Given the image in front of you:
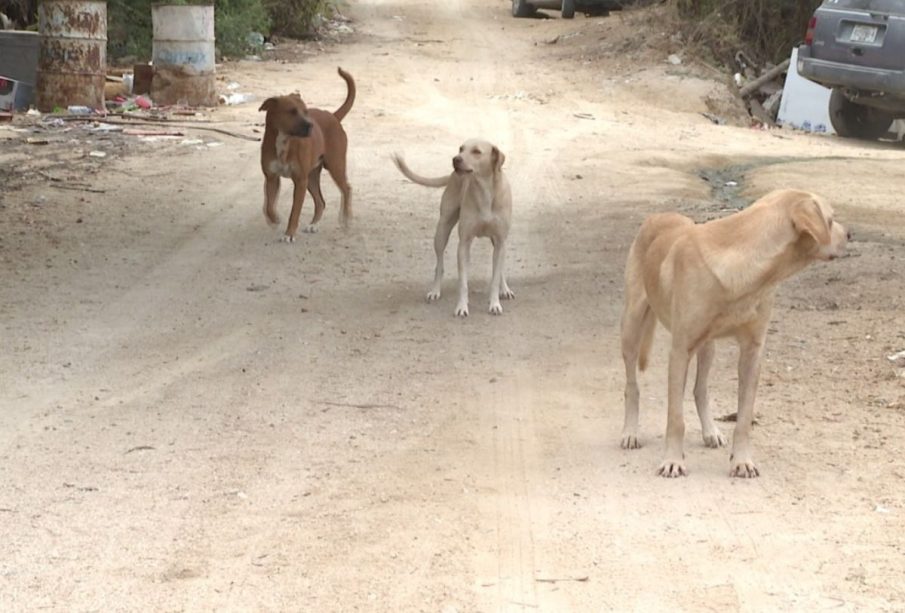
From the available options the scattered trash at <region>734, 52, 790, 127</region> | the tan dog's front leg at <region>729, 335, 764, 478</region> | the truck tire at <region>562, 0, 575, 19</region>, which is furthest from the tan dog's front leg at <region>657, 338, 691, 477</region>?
the truck tire at <region>562, 0, 575, 19</region>

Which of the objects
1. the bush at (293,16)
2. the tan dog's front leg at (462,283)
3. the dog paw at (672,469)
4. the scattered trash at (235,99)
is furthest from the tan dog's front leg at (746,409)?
the bush at (293,16)

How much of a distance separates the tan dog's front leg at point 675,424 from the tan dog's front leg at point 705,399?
1.38ft

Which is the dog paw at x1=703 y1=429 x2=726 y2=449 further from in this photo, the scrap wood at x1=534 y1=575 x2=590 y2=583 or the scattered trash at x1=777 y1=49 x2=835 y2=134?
the scattered trash at x1=777 y1=49 x2=835 y2=134

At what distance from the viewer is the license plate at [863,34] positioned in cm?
1788

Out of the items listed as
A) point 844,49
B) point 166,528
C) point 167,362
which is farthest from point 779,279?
point 844,49

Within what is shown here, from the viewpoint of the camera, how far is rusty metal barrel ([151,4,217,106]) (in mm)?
18422

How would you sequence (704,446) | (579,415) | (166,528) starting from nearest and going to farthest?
(166,528) → (704,446) → (579,415)

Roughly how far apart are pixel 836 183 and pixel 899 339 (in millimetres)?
6502

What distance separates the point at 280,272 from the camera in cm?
1017

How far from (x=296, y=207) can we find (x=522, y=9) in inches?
895

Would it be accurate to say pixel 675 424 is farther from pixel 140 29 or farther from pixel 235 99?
pixel 140 29

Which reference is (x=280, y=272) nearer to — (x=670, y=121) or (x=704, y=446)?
(x=704, y=446)

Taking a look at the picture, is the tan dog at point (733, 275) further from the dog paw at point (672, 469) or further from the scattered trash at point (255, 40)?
the scattered trash at point (255, 40)

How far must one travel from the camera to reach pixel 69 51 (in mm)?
17531
